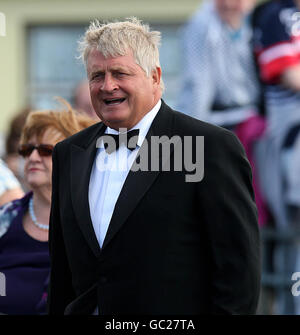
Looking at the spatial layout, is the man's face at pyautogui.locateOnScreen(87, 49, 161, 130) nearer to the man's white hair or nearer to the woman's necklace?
the man's white hair

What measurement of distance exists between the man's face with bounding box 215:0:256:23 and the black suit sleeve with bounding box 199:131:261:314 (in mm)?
3371

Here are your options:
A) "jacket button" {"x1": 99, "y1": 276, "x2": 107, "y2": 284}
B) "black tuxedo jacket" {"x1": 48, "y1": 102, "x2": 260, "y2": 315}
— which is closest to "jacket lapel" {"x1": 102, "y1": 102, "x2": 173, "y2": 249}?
"black tuxedo jacket" {"x1": 48, "y1": 102, "x2": 260, "y2": 315}

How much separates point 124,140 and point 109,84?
22 centimetres

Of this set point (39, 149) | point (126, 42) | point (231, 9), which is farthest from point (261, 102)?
point (126, 42)

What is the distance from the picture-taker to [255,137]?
237 inches

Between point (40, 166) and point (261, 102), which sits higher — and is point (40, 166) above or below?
below

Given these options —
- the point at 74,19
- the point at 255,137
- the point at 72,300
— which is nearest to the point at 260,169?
the point at 255,137

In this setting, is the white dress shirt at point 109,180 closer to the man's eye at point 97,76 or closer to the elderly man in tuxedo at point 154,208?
the elderly man in tuxedo at point 154,208

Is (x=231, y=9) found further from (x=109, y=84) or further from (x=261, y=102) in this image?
(x=109, y=84)

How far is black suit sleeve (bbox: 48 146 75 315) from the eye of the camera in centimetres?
322

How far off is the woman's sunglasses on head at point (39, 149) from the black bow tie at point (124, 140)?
821 mm

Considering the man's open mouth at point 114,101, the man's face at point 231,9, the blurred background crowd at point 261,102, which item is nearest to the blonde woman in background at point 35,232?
the man's open mouth at point 114,101

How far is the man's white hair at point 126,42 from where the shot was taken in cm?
292

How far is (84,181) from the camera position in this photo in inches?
121
